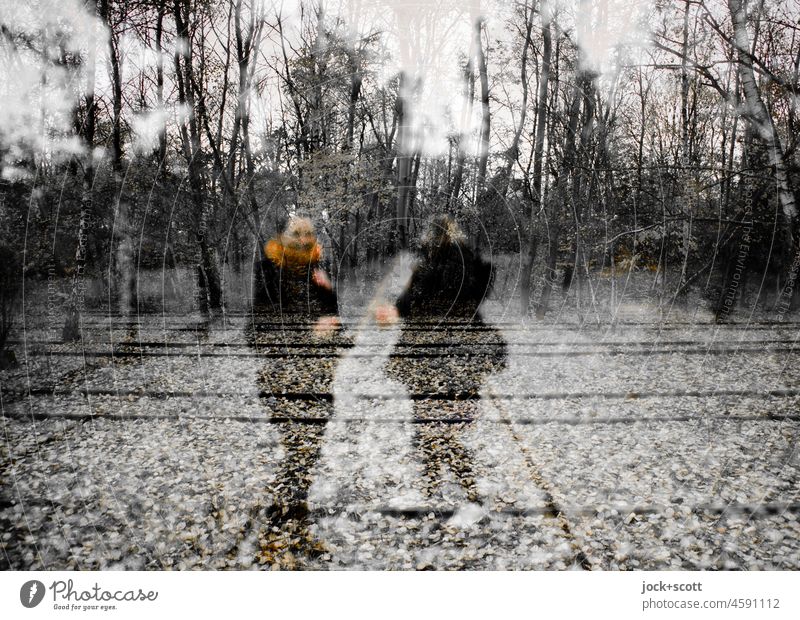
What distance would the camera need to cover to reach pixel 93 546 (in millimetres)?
4168

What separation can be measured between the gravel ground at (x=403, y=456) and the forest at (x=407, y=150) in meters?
2.37

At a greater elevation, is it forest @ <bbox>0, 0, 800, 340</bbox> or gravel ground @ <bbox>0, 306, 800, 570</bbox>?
forest @ <bbox>0, 0, 800, 340</bbox>

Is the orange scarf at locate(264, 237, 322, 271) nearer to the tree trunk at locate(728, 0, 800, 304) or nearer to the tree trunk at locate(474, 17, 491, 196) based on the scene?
the tree trunk at locate(474, 17, 491, 196)

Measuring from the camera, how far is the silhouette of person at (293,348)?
444 centimetres

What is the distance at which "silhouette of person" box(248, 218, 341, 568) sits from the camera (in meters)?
4.44

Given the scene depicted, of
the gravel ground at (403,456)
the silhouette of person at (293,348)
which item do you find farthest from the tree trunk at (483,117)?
the gravel ground at (403,456)

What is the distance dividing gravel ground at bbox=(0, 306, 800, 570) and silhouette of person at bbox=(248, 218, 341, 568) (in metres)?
0.04

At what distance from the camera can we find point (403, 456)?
588 centimetres

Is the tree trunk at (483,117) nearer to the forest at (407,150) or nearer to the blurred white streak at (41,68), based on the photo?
the forest at (407,150)

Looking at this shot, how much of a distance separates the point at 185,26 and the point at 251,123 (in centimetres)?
246

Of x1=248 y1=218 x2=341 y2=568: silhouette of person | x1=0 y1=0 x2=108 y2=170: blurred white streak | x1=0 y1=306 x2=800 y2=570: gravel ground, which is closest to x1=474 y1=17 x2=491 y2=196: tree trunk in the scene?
x1=248 y1=218 x2=341 y2=568: silhouette of person

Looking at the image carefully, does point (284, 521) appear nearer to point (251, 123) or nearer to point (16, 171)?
point (16, 171)

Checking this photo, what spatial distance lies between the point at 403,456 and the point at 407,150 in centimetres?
935

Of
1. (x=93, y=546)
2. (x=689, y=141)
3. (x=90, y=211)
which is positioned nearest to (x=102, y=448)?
(x=93, y=546)
